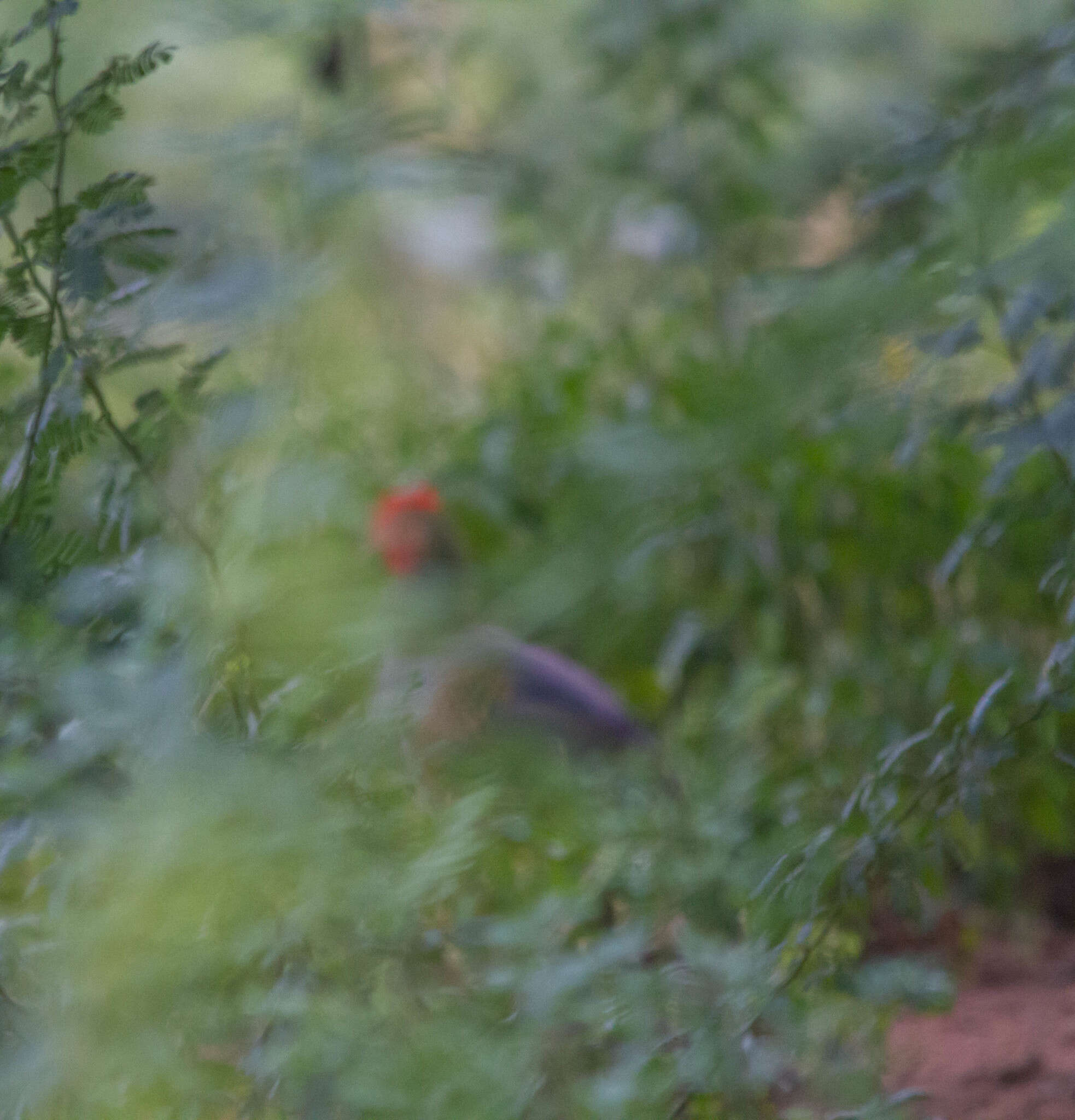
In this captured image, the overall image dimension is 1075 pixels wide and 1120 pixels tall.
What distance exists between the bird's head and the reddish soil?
98 centimetres

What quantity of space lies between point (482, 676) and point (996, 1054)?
0.70 m

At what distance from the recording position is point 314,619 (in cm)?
63

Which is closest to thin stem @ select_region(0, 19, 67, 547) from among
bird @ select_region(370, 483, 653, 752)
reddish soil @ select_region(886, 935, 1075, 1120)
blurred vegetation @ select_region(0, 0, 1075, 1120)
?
blurred vegetation @ select_region(0, 0, 1075, 1120)

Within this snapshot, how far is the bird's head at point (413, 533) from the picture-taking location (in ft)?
6.62

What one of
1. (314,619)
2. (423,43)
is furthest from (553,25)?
(314,619)

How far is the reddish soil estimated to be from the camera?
110 cm

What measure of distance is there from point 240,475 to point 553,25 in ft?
9.13

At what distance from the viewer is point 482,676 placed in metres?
1.59

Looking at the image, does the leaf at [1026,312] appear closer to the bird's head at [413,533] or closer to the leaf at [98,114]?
the leaf at [98,114]

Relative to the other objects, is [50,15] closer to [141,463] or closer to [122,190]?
[122,190]

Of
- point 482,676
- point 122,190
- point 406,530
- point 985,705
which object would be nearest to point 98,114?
point 122,190

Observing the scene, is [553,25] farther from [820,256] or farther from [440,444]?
[440,444]

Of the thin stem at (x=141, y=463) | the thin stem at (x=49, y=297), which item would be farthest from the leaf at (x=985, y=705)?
the thin stem at (x=49, y=297)

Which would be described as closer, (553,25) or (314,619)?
(314,619)
